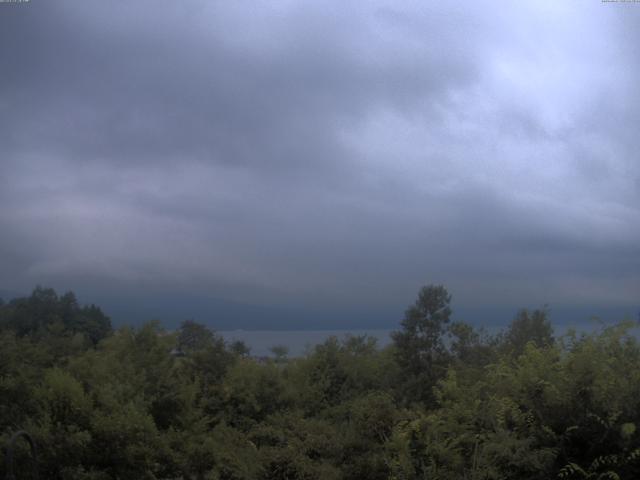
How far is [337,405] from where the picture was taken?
13.0 metres

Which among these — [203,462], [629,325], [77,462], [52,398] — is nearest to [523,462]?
[629,325]

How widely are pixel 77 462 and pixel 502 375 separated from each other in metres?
5.75

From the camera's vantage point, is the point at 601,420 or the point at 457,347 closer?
the point at 601,420

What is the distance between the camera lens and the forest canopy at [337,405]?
7.79m

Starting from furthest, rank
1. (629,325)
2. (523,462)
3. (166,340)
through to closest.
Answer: (166,340) → (629,325) → (523,462)

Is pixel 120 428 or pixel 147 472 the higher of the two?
pixel 120 428

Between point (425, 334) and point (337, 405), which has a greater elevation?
point (425, 334)

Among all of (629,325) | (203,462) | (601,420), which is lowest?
(203,462)

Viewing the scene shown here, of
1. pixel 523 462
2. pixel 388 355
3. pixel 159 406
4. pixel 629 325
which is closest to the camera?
pixel 523 462

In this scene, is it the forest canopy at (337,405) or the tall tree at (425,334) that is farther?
the tall tree at (425,334)

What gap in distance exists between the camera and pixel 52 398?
943cm

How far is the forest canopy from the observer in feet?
25.6

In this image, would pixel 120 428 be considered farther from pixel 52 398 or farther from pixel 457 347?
pixel 457 347

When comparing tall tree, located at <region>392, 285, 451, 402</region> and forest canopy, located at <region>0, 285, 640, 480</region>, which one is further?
tall tree, located at <region>392, 285, 451, 402</region>
